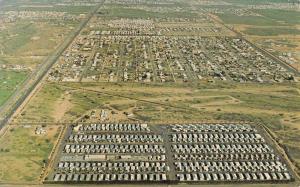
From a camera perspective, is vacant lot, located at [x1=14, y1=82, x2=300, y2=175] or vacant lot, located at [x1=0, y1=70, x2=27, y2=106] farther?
vacant lot, located at [x1=0, y1=70, x2=27, y2=106]

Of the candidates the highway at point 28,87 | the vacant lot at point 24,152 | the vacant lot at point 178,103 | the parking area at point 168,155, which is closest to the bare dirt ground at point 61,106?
the vacant lot at point 178,103

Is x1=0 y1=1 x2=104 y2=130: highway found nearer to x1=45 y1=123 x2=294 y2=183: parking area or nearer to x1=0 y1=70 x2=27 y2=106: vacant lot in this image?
x1=0 y1=70 x2=27 y2=106: vacant lot

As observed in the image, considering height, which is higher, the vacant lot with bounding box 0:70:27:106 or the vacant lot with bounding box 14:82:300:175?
the vacant lot with bounding box 0:70:27:106

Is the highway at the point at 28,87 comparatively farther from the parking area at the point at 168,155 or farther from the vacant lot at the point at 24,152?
the parking area at the point at 168,155

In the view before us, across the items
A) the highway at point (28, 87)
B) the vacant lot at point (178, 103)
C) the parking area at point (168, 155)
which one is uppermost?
the highway at point (28, 87)

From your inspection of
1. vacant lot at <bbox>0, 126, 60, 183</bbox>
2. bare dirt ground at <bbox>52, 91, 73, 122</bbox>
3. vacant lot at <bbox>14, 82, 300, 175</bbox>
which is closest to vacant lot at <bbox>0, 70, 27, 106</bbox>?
vacant lot at <bbox>14, 82, 300, 175</bbox>

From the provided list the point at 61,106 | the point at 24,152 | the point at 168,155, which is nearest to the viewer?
the point at 24,152

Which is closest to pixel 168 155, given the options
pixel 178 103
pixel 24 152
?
pixel 178 103

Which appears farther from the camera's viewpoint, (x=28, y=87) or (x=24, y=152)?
(x=28, y=87)

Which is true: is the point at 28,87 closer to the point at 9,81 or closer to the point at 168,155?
the point at 9,81

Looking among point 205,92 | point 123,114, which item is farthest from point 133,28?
point 123,114

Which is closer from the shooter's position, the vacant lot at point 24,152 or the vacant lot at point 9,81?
the vacant lot at point 24,152

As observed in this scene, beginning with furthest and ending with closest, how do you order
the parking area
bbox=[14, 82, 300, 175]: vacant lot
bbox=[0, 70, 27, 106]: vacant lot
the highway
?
bbox=[0, 70, 27, 106]: vacant lot
bbox=[14, 82, 300, 175]: vacant lot
the highway
the parking area
